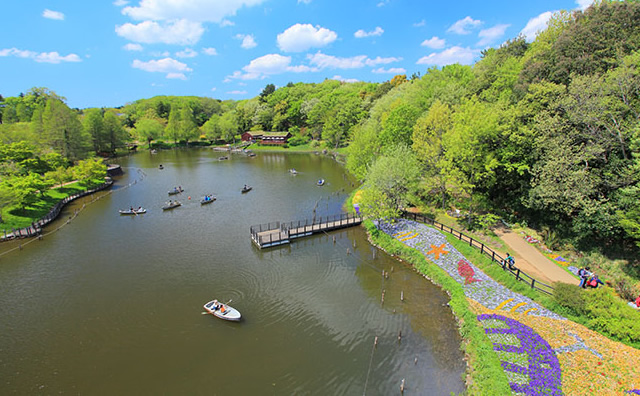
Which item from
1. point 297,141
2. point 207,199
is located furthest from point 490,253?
point 297,141

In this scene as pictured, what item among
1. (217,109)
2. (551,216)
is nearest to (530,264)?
(551,216)

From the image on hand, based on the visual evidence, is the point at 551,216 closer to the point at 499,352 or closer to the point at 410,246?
the point at 410,246

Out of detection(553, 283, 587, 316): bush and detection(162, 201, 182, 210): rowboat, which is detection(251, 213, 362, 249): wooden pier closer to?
detection(162, 201, 182, 210): rowboat

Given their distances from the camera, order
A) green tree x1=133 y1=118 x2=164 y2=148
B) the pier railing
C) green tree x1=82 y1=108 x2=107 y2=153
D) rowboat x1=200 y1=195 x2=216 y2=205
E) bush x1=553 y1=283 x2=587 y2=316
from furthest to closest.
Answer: green tree x1=133 y1=118 x2=164 y2=148 < green tree x1=82 y1=108 x2=107 y2=153 < rowboat x1=200 y1=195 x2=216 y2=205 < the pier railing < bush x1=553 y1=283 x2=587 y2=316

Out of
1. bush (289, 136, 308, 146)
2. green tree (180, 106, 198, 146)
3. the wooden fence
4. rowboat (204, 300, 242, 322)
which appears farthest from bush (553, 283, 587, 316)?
green tree (180, 106, 198, 146)

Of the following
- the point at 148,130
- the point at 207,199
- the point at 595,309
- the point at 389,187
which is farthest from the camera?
the point at 148,130

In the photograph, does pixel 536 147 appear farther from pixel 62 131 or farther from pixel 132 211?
pixel 62 131
